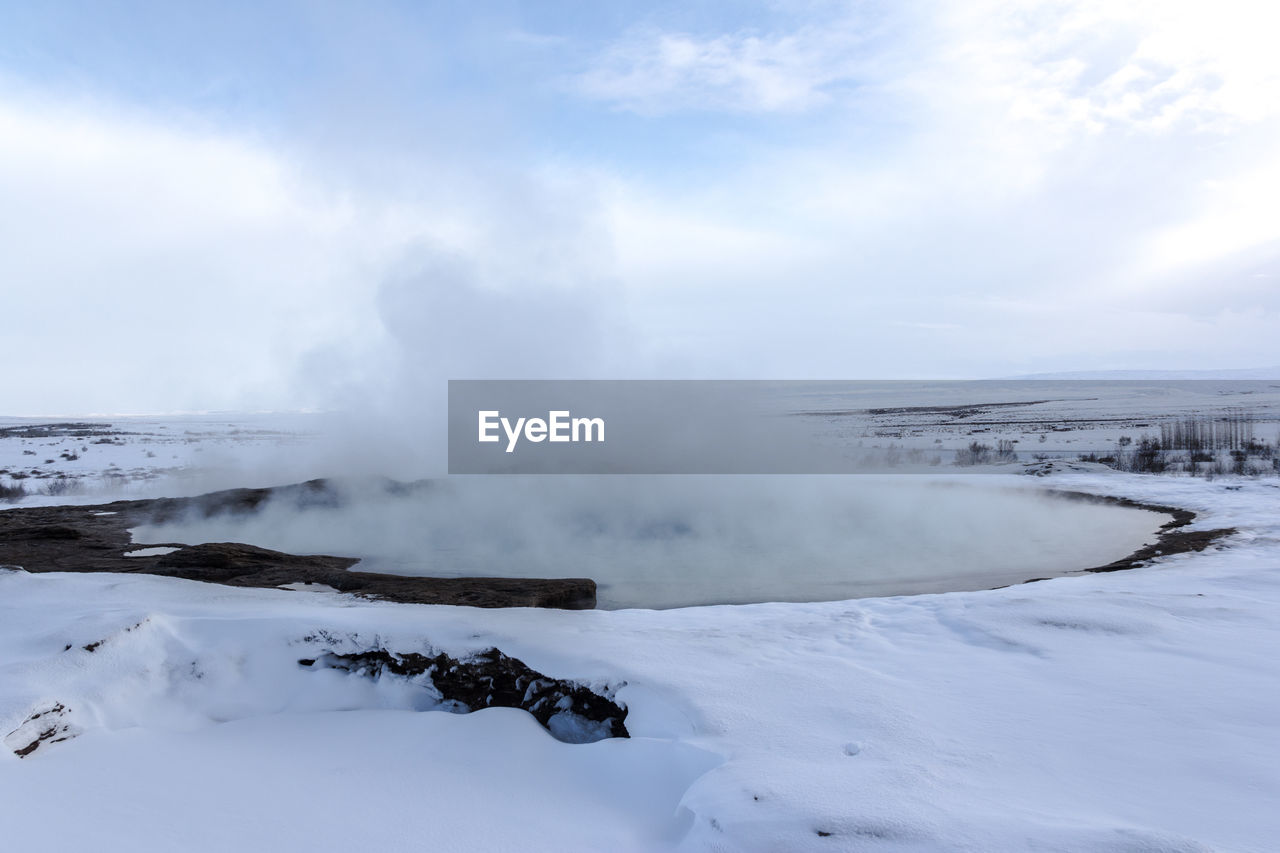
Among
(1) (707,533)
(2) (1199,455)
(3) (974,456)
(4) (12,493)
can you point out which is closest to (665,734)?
(1) (707,533)

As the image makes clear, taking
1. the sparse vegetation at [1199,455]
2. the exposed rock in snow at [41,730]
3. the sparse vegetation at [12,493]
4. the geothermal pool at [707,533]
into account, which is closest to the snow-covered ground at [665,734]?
the exposed rock in snow at [41,730]

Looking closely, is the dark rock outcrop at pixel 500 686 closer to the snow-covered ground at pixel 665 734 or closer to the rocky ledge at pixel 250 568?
the snow-covered ground at pixel 665 734

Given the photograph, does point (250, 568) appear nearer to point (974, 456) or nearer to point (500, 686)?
point (500, 686)

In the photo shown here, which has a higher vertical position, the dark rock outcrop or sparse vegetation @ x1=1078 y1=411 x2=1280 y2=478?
sparse vegetation @ x1=1078 y1=411 x2=1280 y2=478

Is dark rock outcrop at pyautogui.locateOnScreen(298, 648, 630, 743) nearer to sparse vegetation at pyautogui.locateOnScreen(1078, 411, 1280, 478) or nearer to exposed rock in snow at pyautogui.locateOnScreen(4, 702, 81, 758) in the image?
exposed rock in snow at pyautogui.locateOnScreen(4, 702, 81, 758)

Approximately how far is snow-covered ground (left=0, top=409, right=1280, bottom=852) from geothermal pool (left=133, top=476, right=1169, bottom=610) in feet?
8.22

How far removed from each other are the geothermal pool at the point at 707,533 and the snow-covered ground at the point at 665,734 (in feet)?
A: 8.22

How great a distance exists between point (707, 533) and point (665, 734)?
7503 mm

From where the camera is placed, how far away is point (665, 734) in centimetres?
380

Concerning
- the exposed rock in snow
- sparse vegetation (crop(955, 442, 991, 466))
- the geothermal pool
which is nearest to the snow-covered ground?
the exposed rock in snow

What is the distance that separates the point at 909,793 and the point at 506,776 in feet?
6.46

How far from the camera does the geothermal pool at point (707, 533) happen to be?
8.61m

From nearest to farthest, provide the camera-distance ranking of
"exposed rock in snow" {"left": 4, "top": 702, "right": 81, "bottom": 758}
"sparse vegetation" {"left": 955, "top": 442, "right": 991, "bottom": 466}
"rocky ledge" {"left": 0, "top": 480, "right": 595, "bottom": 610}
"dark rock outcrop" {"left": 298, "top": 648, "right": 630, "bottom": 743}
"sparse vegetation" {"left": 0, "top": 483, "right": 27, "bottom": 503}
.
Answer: "exposed rock in snow" {"left": 4, "top": 702, "right": 81, "bottom": 758} < "dark rock outcrop" {"left": 298, "top": 648, "right": 630, "bottom": 743} < "rocky ledge" {"left": 0, "top": 480, "right": 595, "bottom": 610} < "sparse vegetation" {"left": 0, "top": 483, "right": 27, "bottom": 503} < "sparse vegetation" {"left": 955, "top": 442, "right": 991, "bottom": 466}

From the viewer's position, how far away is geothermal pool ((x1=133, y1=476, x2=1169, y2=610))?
28.2 ft
